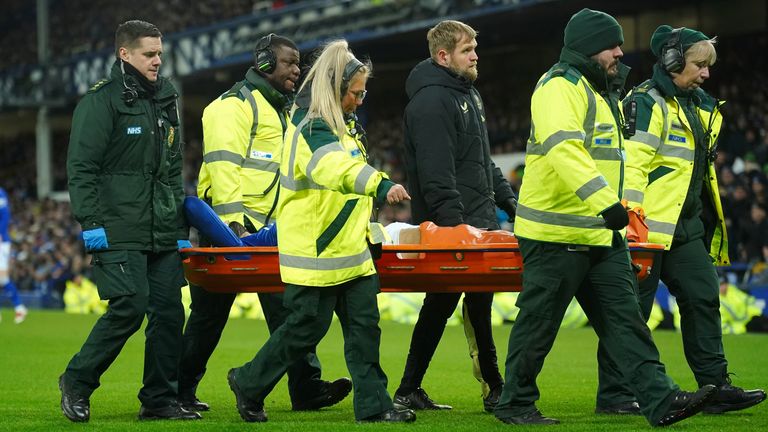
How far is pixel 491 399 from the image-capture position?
28.1ft

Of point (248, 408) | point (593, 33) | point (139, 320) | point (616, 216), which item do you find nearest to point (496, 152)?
point (139, 320)

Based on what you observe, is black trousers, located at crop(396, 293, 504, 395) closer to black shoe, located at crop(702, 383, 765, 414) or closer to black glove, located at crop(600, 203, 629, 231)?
black shoe, located at crop(702, 383, 765, 414)

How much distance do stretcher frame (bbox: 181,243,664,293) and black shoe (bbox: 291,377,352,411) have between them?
94 cm

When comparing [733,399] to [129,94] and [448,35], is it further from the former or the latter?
[129,94]

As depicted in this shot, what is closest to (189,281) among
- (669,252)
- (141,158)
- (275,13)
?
(141,158)

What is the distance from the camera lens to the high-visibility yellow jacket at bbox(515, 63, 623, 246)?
22.6ft

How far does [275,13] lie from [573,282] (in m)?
24.9

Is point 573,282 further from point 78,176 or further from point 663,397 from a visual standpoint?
point 78,176

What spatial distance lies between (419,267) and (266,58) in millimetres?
1785

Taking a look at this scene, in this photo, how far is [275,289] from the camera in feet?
26.0

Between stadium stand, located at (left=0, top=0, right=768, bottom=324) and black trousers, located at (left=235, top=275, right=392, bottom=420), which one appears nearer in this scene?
black trousers, located at (left=235, top=275, right=392, bottom=420)

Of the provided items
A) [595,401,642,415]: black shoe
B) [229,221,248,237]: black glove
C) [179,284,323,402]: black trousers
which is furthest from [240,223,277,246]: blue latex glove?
[595,401,642,415]: black shoe

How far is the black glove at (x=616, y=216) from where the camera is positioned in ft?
22.1

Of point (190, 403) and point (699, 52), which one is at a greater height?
point (699, 52)
